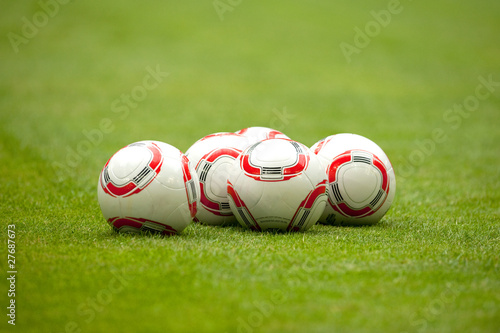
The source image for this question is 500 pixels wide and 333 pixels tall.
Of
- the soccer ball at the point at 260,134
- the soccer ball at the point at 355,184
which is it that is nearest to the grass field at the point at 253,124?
the soccer ball at the point at 355,184

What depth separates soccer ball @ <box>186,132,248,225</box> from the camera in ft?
28.1

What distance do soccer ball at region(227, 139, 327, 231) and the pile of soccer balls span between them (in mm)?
12

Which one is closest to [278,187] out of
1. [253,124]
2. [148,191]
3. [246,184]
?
[246,184]

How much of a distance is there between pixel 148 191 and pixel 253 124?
1498 cm

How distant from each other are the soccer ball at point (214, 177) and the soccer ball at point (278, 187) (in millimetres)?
418

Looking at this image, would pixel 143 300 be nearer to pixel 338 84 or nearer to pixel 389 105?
pixel 389 105

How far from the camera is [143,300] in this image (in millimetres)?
5457

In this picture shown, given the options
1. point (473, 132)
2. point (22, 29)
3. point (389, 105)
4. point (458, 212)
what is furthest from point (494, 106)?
point (22, 29)

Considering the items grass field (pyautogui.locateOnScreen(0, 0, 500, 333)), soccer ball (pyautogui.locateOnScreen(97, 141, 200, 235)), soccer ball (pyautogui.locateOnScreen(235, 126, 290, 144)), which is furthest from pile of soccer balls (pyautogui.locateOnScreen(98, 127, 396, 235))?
soccer ball (pyautogui.locateOnScreen(235, 126, 290, 144))

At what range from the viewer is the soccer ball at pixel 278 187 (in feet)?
25.5

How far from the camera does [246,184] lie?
790 centimetres

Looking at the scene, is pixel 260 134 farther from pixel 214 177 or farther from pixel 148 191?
pixel 148 191

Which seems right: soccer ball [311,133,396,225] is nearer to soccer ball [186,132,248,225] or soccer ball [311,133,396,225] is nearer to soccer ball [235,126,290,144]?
soccer ball [235,126,290,144]

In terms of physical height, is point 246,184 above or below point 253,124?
Answer: above
